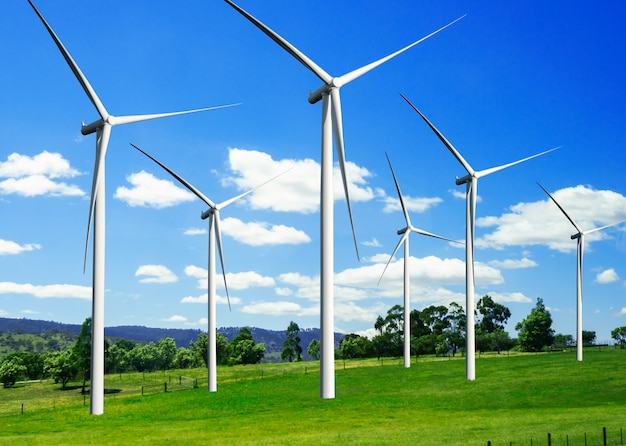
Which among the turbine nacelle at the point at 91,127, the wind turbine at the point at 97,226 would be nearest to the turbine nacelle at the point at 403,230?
the wind turbine at the point at 97,226

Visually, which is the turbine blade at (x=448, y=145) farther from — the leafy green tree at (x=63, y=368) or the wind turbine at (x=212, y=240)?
the leafy green tree at (x=63, y=368)

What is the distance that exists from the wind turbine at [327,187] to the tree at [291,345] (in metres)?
141

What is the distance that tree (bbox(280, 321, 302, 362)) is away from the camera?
184 meters

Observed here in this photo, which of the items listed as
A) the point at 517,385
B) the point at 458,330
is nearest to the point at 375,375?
the point at 517,385

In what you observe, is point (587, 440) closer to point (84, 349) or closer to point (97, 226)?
point (97, 226)

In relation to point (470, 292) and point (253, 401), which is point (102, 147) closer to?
point (253, 401)

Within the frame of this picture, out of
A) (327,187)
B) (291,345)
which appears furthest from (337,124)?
(291,345)

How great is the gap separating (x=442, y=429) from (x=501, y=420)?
574 cm

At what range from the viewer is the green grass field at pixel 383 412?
44.9m

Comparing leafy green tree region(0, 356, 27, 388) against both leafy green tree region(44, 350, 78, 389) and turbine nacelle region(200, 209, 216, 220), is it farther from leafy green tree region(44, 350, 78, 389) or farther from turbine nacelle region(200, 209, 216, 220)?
turbine nacelle region(200, 209, 216, 220)

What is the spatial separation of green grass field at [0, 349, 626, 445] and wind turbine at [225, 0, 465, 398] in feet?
14.9

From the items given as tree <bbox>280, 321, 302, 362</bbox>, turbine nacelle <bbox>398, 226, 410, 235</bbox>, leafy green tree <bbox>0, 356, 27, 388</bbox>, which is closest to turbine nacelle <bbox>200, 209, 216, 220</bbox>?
turbine nacelle <bbox>398, 226, 410, 235</bbox>

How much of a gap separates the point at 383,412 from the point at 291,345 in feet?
430

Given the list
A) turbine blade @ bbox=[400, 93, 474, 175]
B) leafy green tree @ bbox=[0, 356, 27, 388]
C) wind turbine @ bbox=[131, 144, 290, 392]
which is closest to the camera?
turbine blade @ bbox=[400, 93, 474, 175]
